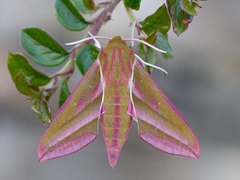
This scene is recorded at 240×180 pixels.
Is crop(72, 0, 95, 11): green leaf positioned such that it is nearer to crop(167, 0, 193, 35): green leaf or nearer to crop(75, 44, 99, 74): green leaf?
crop(75, 44, 99, 74): green leaf

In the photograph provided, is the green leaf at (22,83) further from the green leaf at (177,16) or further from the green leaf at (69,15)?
the green leaf at (177,16)

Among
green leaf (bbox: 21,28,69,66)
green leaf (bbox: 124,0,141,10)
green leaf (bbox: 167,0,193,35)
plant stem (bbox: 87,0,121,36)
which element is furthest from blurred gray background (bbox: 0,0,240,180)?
green leaf (bbox: 167,0,193,35)

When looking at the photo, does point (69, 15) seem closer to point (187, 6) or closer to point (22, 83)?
point (22, 83)

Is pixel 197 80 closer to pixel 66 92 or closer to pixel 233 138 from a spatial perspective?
pixel 233 138

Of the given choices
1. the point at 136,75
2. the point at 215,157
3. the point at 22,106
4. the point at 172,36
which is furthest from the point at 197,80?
the point at 136,75

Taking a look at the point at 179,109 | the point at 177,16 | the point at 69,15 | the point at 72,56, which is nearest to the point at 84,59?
the point at 72,56

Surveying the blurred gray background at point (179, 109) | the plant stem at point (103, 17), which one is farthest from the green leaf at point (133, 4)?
the blurred gray background at point (179, 109)
